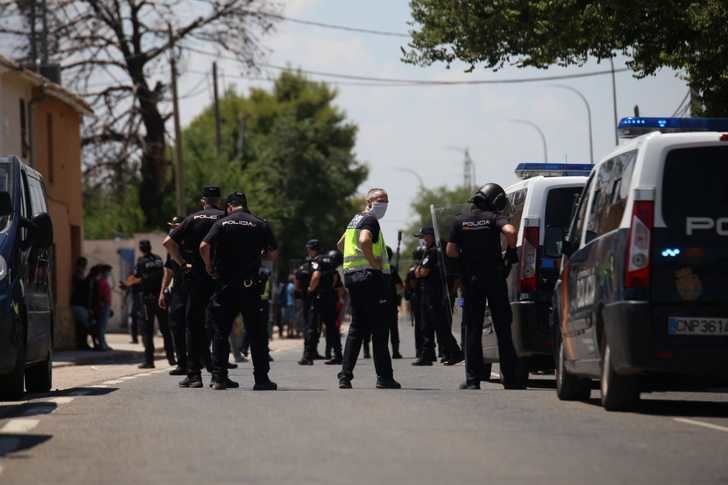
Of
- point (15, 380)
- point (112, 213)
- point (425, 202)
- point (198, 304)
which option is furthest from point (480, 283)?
point (425, 202)

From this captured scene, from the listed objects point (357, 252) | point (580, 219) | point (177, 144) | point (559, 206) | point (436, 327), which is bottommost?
point (436, 327)

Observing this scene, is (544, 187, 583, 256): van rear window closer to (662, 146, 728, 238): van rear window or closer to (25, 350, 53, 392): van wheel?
(662, 146, 728, 238): van rear window

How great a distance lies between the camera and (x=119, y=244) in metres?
50.7

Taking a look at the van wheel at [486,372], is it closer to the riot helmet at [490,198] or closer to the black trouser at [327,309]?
the riot helmet at [490,198]

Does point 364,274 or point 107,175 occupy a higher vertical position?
point 107,175

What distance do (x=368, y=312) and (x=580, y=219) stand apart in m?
2.48

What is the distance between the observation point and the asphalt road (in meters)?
8.52

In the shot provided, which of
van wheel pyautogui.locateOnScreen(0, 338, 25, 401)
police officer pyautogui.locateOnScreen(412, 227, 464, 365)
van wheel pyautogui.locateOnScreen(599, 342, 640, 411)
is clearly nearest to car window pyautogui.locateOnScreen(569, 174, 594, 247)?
van wheel pyautogui.locateOnScreen(599, 342, 640, 411)

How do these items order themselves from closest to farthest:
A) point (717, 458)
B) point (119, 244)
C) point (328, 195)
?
point (717, 458) < point (119, 244) < point (328, 195)

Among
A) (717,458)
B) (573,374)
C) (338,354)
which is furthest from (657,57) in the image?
(717,458)

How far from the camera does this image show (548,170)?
1770 centimetres

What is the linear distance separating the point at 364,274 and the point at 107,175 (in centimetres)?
3754

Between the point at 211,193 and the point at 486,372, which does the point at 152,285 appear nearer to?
the point at 486,372

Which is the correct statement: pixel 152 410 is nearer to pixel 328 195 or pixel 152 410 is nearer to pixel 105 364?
pixel 105 364
